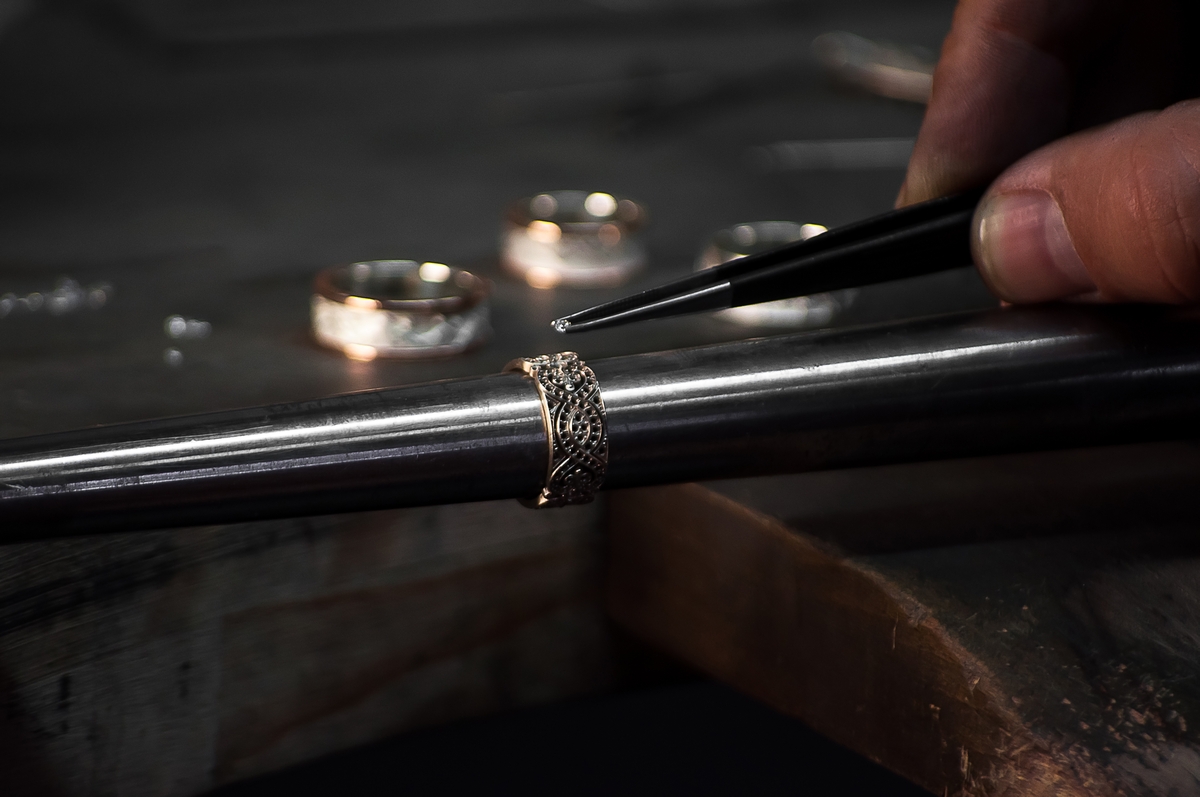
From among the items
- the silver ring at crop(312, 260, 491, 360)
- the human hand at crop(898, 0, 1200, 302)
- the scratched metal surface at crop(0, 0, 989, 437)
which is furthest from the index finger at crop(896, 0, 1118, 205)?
the silver ring at crop(312, 260, 491, 360)

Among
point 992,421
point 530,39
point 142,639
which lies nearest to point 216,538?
point 142,639

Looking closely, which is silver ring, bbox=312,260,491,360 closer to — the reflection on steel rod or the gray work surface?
the gray work surface

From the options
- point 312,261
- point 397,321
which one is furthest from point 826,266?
point 312,261

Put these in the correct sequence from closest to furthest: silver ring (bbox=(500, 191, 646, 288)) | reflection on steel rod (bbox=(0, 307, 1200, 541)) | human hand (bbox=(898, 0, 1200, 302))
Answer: reflection on steel rod (bbox=(0, 307, 1200, 541)), human hand (bbox=(898, 0, 1200, 302)), silver ring (bbox=(500, 191, 646, 288))

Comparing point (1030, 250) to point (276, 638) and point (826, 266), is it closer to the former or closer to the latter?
point (826, 266)

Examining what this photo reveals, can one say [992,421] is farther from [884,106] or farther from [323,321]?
[884,106]
